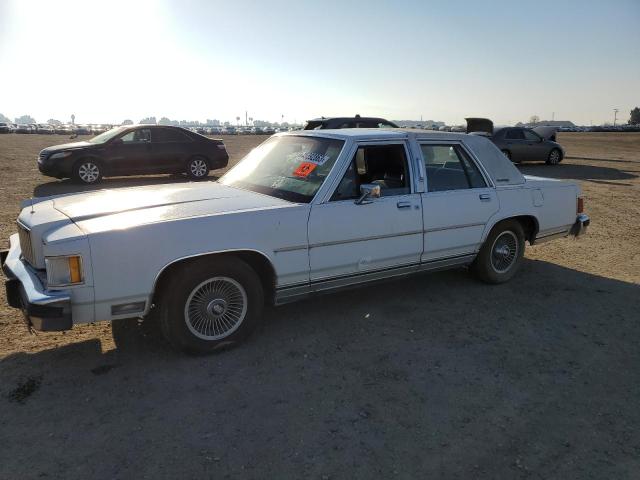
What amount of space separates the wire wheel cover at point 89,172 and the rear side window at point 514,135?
13.0 meters

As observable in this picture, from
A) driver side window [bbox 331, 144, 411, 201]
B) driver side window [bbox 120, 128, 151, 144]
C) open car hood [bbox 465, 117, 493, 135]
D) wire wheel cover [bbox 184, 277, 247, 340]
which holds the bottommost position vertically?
wire wheel cover [bbox 184, 277, 247, 340]

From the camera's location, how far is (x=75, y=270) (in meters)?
3.24

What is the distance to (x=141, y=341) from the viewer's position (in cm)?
399

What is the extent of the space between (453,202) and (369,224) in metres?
1.05

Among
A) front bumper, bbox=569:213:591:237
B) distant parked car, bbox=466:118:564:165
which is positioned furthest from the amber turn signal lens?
distant parked car, bbox=466:118:564:165

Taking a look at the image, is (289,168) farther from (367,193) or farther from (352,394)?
(352,394)

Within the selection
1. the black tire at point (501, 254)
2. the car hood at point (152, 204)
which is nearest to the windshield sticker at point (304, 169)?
the car hood at point (152, 204)

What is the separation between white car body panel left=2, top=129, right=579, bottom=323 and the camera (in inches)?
131

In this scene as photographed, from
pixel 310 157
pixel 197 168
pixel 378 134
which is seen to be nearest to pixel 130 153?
pixel 197 168

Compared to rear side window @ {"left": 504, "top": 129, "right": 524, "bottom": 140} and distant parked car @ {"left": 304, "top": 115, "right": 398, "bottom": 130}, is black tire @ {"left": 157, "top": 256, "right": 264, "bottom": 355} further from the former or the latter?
rear side window @ {"left": 504, "top": 129, "right": 524, "bottom": 140}

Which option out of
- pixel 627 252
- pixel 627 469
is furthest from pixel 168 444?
pixel 627 252

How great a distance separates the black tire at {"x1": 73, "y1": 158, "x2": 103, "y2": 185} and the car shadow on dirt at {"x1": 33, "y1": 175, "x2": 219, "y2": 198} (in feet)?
0.51

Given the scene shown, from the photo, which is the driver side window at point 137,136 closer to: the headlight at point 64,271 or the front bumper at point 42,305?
the front bumper at point 42,305

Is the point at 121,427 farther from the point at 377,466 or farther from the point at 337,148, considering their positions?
the point at 337,148
